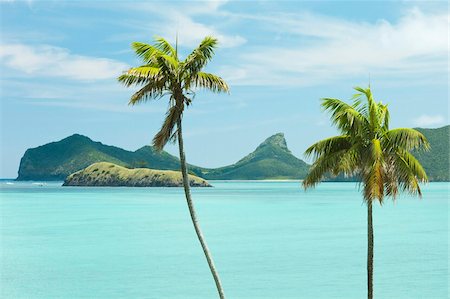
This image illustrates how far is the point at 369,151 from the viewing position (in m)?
18.9

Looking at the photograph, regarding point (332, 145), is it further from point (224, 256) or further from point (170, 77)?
point (224, 256)

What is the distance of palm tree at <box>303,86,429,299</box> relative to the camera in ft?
60.7

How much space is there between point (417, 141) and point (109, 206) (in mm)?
98800

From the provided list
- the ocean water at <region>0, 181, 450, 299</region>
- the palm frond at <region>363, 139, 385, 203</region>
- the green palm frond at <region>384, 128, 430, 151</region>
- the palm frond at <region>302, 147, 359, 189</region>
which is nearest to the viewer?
the palm frond at <region>363, 139, 385, 203</region>

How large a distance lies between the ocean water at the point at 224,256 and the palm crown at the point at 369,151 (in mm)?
15943

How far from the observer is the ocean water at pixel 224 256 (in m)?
39.8

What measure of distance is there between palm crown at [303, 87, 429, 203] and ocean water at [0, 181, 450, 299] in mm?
15943

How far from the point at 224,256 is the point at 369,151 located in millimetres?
35583

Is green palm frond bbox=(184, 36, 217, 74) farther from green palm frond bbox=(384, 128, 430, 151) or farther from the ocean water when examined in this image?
the ocean water

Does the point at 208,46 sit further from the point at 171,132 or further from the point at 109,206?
the point at 109,206

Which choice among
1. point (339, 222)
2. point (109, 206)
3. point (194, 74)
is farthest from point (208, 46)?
point (109, 206)

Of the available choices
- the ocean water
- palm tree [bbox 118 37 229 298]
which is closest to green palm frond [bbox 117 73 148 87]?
palm tree [bbox 118 37 229 298]

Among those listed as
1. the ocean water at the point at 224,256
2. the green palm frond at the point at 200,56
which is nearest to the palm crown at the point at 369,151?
the green palm frond at the point at 200,56

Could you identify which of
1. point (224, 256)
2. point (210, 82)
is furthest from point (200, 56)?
point (224, 256)
